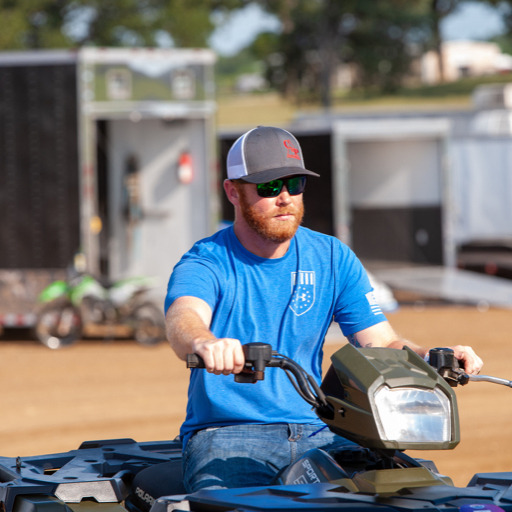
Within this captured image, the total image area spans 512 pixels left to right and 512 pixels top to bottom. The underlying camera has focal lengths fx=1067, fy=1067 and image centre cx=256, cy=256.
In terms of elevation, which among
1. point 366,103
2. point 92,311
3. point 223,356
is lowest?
point 92,311

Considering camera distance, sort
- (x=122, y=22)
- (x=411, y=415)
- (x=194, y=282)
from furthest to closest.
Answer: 1. (x=122, y=22)
2. (x=194, y=282)
3. (x=411, y=415)

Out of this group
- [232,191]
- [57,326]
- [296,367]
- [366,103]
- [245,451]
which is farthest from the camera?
[366,103]

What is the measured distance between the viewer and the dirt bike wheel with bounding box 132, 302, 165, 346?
42.9ft

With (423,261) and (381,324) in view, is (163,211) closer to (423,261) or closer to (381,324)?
(423,261)

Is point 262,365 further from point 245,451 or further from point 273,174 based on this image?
point 273,174

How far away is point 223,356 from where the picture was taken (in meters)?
2.99

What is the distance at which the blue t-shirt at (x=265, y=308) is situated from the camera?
3506 millimetres

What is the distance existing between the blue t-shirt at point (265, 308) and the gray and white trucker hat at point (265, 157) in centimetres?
27

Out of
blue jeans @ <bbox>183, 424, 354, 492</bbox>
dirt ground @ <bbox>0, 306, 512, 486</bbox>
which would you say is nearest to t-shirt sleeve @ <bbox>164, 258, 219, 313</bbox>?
blue jeans @ <bbox>183, 424, 354, 492</bbox>

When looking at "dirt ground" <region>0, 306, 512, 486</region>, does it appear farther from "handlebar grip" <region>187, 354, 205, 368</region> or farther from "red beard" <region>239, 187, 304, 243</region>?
"handlebar grip" <region>187, 354, 205, 368</region>

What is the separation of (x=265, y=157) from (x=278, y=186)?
11cm

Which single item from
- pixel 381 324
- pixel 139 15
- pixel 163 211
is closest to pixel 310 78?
pixel 139 15

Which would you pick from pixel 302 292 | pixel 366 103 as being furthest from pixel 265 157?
pixel 366 103

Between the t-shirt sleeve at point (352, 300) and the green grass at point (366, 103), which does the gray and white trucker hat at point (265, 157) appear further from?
the green grass at point (366, 103)
